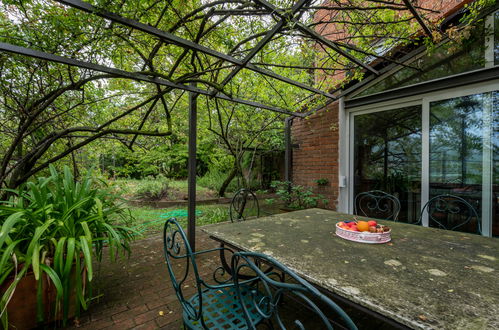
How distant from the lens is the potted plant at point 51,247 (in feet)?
4.10

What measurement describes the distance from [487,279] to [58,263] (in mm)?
2243

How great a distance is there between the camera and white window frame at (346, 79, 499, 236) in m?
2.47

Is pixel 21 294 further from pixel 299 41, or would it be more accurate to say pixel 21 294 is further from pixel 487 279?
pixel 299 41

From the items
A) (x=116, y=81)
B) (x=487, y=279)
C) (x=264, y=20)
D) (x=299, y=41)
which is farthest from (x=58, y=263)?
(x=299, y=41)

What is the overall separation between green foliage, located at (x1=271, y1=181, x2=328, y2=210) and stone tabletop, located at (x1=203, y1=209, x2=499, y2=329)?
7.32 feet

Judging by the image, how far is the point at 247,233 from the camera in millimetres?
1569

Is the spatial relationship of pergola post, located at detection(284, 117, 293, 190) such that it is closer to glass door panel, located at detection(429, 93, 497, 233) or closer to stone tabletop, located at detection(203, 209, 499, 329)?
glass door panel, located at detection(429, 93, 497, 233)

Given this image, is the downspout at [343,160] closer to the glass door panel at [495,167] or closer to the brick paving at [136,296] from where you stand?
the glass door panel at [495,167]

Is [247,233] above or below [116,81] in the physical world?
below

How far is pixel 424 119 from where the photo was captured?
9.68 ft

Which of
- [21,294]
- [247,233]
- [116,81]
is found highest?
[116,81]

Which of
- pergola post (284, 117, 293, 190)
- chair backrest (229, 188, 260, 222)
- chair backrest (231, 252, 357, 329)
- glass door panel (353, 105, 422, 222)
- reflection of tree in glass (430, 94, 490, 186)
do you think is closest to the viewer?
chair backrest (231, 252, 357, 329)

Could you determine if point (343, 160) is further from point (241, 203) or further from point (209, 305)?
point (209, 305)

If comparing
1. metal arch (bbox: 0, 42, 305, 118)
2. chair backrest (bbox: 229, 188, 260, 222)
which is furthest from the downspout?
metal arch (bbox: 0, 42, 305, 118)
